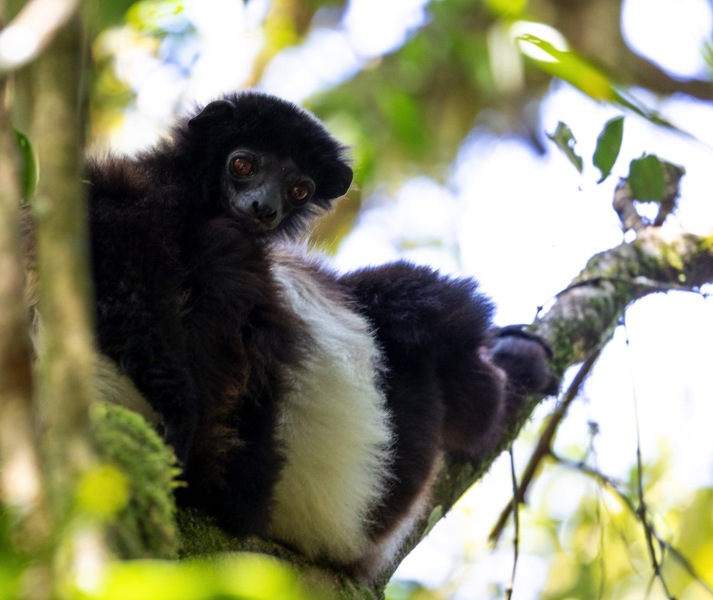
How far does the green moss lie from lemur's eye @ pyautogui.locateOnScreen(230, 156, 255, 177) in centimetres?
248

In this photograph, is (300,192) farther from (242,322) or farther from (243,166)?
(242,322)

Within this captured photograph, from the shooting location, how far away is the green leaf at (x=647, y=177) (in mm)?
5047

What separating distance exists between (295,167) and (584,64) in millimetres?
2076

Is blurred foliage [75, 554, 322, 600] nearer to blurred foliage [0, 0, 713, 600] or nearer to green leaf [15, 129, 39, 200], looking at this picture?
blurred foliage [0, 0, 713, 600]

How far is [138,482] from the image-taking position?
83.8 inches

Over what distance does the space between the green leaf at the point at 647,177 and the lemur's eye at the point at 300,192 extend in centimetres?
178

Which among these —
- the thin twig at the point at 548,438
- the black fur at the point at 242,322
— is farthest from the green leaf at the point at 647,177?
the thin twig at the point at 548,438

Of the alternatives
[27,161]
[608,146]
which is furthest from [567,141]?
[27,161]

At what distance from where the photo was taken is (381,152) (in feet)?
40.7

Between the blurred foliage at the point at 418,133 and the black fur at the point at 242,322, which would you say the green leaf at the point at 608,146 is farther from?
the black fur at the point at 242,322

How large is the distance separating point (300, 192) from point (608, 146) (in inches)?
64.7

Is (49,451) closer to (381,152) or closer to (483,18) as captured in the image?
(381,152)

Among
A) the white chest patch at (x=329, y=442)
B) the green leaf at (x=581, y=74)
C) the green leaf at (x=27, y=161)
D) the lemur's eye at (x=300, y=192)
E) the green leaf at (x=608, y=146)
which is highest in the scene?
the green leaf at (x=608, y=146)

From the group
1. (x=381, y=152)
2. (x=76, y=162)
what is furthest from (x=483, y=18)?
(x=76, y=162)
